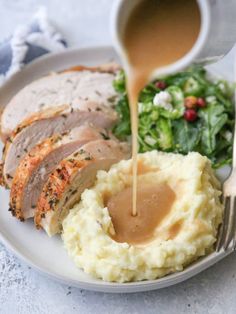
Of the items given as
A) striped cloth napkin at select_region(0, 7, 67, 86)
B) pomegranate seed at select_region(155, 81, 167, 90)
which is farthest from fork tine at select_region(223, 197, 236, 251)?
striped cloth napkin at select_region(0, 7, 67, 86)

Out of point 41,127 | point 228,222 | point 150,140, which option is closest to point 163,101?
point 150,140

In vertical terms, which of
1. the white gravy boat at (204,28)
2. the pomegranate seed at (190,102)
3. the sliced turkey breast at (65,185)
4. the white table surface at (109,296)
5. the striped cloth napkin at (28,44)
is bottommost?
the white table surface at (109,296)

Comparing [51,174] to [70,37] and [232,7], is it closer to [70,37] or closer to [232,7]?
[232,7]

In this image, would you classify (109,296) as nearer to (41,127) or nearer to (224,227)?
(224,227)

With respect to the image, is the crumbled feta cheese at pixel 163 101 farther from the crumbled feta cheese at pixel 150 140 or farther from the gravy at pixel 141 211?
the gravy at pixel 141 211

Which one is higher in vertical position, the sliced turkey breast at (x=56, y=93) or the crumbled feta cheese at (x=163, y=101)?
the sliced turkey breast at (x=56, y=93)

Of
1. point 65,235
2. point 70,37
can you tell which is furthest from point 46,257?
point 70,37

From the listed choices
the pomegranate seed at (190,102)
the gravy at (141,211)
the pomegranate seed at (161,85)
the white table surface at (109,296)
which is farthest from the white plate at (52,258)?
the pomegranate seed at (161,85)
